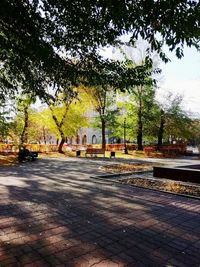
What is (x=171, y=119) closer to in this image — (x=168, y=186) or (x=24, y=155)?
(x=24, y=155)

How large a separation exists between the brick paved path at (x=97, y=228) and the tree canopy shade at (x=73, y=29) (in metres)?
3.48

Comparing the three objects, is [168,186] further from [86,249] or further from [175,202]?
[86,249]

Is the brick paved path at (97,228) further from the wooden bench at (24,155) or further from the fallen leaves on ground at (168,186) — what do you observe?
the wooden bench at (24,155)

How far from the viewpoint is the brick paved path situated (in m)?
4.45

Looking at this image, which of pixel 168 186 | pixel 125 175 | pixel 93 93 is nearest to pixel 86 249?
pixel 168 186

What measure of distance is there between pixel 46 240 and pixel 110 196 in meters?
4.08

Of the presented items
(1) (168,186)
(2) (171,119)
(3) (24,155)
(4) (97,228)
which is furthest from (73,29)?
(2) (171,119)

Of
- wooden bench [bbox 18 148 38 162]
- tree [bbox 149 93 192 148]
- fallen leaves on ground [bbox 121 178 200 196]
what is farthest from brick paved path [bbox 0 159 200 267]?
tree [bbox 149 93 192 148]

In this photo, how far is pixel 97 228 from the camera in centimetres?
587

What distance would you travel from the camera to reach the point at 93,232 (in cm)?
562

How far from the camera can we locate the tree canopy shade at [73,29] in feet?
13.1

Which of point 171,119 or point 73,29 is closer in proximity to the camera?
point 73,29

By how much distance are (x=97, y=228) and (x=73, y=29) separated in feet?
15.4

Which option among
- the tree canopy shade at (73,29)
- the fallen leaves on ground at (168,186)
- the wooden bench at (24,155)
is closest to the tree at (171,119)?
the wooden bench at (24,155)
